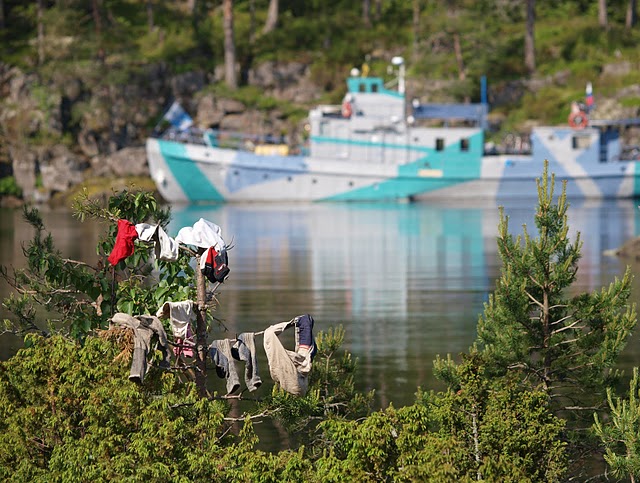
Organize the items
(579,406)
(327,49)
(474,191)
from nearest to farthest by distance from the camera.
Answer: (579,406), (474,191), (327,49)

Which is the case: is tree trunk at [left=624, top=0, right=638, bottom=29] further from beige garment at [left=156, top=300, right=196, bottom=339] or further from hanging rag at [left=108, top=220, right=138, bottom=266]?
beige garment at [left=156, top=300, right=196, bottom=339]

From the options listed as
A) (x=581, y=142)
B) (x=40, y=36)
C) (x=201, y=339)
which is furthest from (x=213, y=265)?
(x=40, y=36)

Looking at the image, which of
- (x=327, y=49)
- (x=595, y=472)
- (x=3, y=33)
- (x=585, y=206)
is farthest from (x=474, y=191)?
(x=595, y=472)

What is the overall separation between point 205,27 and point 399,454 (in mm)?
70140

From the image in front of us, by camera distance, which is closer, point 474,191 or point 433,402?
point 433,402

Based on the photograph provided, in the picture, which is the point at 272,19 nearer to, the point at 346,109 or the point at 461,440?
the point at 346,109

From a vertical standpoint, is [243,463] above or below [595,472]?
above

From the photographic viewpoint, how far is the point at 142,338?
418 inches

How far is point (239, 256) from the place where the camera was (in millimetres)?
38656

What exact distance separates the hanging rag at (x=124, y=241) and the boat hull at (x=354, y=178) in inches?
2177

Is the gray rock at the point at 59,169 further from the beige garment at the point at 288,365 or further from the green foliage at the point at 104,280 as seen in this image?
the beige garment at the point at 288,365

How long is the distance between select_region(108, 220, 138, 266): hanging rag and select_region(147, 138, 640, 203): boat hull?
2177 inches

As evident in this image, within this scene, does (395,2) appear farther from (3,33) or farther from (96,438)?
(96,438)

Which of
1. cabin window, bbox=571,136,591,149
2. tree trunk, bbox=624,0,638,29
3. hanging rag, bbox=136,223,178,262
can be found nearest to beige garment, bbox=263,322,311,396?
hanging rag, bbox=136,223,178,262
